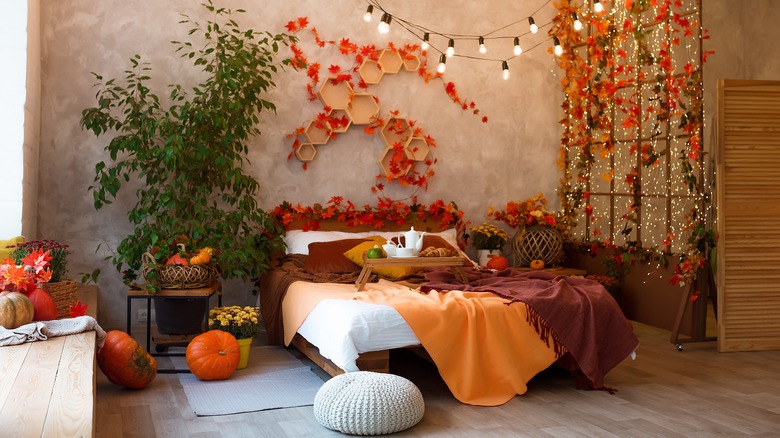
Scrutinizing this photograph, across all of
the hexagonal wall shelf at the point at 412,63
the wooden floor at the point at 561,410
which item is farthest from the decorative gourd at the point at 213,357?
the hexagonal wall shelf at the point at 412,63

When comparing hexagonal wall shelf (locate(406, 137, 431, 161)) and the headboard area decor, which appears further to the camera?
hexagonal wall shelf (locate(406, 137, 431, 161))

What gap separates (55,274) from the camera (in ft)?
14.1

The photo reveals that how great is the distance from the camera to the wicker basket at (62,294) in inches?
165

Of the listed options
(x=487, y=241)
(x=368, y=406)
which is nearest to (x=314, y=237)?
(x=487, y=241)

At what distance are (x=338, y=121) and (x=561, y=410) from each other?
3.13m

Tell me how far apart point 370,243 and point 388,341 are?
1.62 meters

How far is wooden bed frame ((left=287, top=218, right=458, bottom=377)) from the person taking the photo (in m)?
4.11

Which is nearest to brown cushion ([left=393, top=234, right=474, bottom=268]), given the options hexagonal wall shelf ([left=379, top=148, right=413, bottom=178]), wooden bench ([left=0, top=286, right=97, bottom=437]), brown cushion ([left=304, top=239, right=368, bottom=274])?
brown cushion ([left=304, top=239, right=368, bottom=274])

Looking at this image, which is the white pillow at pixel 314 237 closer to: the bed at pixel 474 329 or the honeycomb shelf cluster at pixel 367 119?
the honeycomb shelf cluster at pixel 367 119

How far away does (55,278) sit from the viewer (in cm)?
433

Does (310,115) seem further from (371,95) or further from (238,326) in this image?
(238,326)

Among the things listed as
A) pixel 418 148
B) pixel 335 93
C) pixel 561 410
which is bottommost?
pixel 561 410

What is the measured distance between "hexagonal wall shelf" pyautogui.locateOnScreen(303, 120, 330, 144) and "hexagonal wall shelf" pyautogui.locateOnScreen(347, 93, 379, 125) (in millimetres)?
249

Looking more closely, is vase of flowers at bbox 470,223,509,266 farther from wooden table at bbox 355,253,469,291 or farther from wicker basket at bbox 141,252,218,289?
wicker basket at bbox 141,252,218,289
